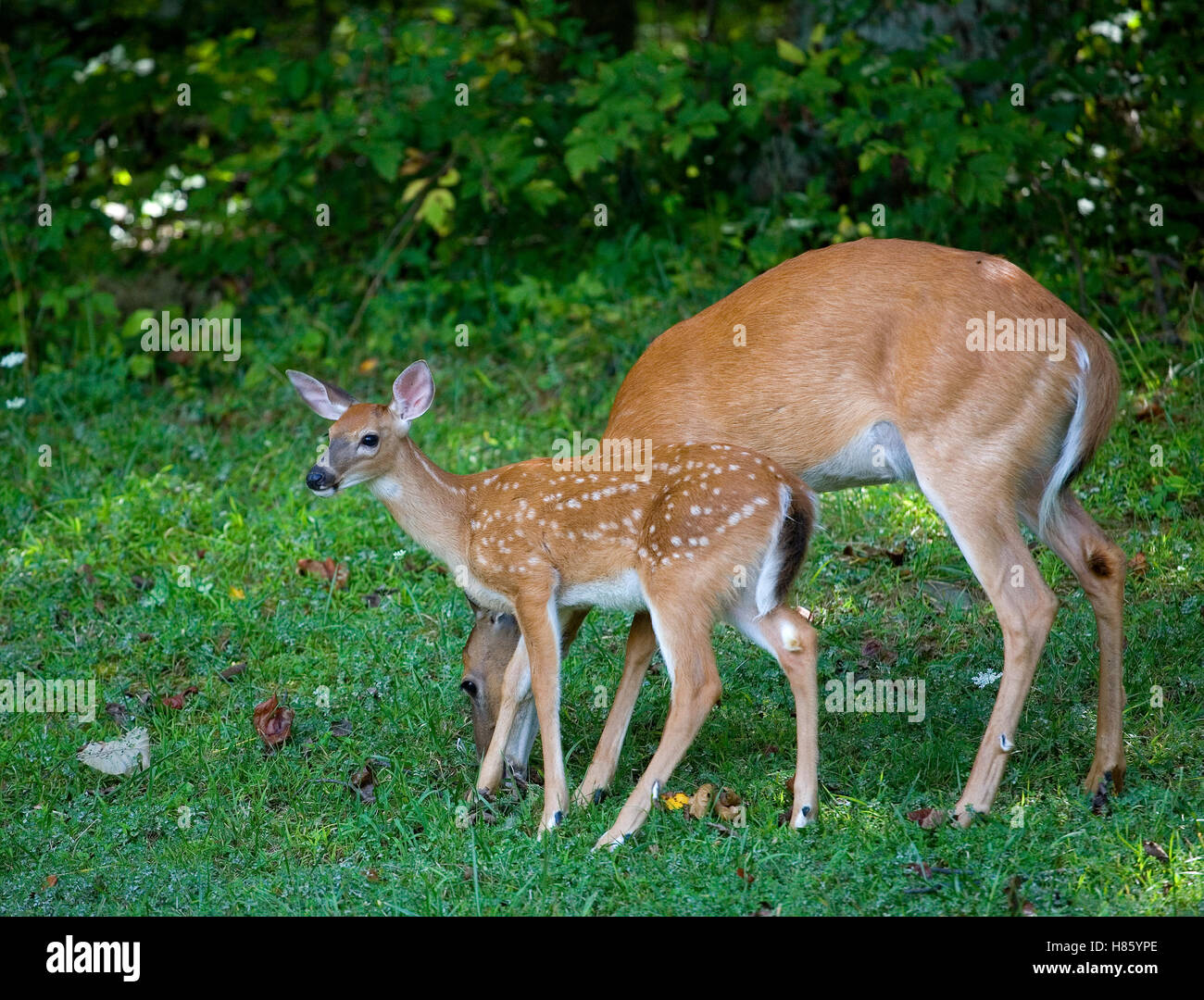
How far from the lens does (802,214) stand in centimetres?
892

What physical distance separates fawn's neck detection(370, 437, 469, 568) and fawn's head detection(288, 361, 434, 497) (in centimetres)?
6

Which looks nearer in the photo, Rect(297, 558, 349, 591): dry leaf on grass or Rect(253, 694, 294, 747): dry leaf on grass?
Rect(253, 694, 294, 747): dry leaf on grass

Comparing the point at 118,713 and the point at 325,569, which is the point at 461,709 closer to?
the point at 118,713

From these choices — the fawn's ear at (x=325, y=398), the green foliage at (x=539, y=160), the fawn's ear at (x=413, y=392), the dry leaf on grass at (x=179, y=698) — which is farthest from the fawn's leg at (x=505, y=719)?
the green foliage at (x=539, y=160)

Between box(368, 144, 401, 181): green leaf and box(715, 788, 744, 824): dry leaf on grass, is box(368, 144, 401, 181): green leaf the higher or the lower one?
the higher one

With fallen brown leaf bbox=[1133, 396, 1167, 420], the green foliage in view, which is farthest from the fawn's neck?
fallen brown leaf bbox=[1133, 396, 1167, 420]

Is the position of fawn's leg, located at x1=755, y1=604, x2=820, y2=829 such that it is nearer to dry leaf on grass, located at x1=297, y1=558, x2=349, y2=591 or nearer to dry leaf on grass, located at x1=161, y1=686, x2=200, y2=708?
dry leaf on grass, located at x1=161, y1=686, x2=200, y2=708

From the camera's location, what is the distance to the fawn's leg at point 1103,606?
5.00 m

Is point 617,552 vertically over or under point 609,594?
over

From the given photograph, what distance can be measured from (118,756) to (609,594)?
2.01 metres

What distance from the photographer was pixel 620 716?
5277mm

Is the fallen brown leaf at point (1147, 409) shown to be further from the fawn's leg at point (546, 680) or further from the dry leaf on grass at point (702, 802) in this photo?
the fawn's leg at point (546, 680)

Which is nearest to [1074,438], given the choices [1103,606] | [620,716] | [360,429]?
[1103,606]

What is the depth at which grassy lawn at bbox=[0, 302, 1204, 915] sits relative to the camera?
448 centimetres
